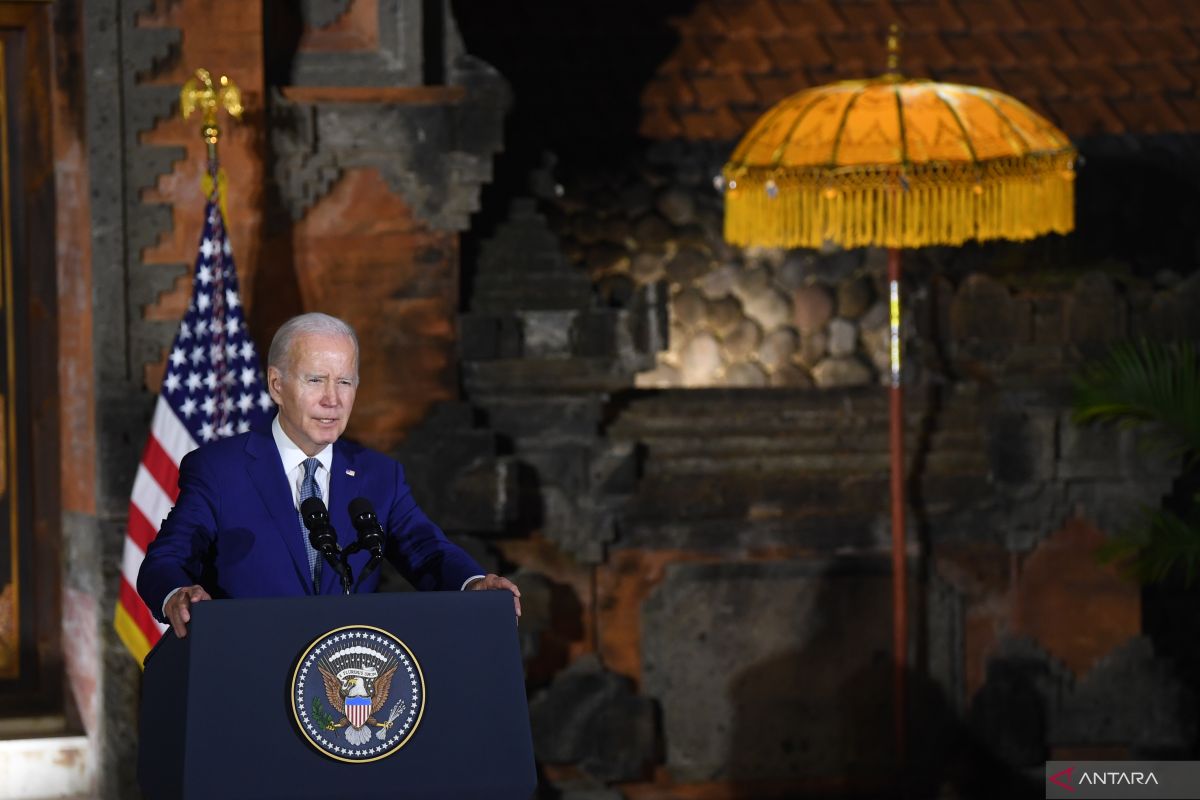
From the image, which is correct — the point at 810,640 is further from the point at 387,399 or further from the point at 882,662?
the point at 387,399

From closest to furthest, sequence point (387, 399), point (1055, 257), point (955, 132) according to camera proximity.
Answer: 1. point (955, 132)
2. point (387, 399)
3. point (1055, 257)

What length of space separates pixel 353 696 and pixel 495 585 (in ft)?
1.40

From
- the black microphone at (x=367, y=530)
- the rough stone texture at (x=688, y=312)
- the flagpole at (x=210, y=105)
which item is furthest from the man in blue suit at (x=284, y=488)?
the rough stone texture at (x=688, y=312)

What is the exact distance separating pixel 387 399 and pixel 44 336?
4.80 ft

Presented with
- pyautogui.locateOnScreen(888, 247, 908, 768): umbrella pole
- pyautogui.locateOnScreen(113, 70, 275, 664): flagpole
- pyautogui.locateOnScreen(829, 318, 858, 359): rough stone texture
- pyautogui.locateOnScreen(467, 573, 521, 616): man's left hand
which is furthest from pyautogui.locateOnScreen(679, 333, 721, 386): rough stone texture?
pyautogui.locateOnScreen(467, 573, 521, 616): man's left hand

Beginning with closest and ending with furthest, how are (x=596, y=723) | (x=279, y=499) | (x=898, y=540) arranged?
(x=279, y=499) < (x=898, y=540) < (x=596, y=723)

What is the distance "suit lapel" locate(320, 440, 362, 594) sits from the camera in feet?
13.1

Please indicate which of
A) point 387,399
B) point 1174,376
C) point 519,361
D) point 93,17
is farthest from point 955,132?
point 93,17

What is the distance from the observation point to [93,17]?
719cm

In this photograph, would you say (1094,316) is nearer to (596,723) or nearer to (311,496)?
(596,723)

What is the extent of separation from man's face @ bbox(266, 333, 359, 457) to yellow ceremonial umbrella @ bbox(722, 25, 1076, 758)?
355 cm

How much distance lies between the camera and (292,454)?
4.05 meters

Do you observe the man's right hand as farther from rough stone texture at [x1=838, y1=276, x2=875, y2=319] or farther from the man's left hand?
rough stone texture at [x1=838, y1=276, x2=875, y2=319]

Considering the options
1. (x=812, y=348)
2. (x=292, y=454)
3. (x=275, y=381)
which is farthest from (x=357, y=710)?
(x=812, y=348)
